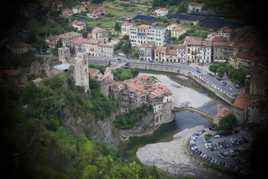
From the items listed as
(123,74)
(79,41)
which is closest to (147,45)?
(79,41)

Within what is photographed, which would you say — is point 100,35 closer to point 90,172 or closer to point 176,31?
point 176,31

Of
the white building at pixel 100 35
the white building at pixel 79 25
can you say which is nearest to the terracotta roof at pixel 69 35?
the white building at pixel 100 35

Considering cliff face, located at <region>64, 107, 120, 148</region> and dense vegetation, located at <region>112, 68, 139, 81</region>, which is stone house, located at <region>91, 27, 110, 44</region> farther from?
cliff face, located at <region>64, 107, 120, 148</region>

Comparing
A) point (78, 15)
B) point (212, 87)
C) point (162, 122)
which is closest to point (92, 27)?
point (78, 15)

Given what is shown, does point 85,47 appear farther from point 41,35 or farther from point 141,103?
point 141,103

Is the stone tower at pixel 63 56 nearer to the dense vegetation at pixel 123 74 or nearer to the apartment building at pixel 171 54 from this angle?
the dense vegetation at pixel 123 74

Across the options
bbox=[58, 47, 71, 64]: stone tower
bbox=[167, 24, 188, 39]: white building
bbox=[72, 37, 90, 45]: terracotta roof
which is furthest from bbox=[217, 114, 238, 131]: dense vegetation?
bbox=[167, 24, 188, 39]: white building
